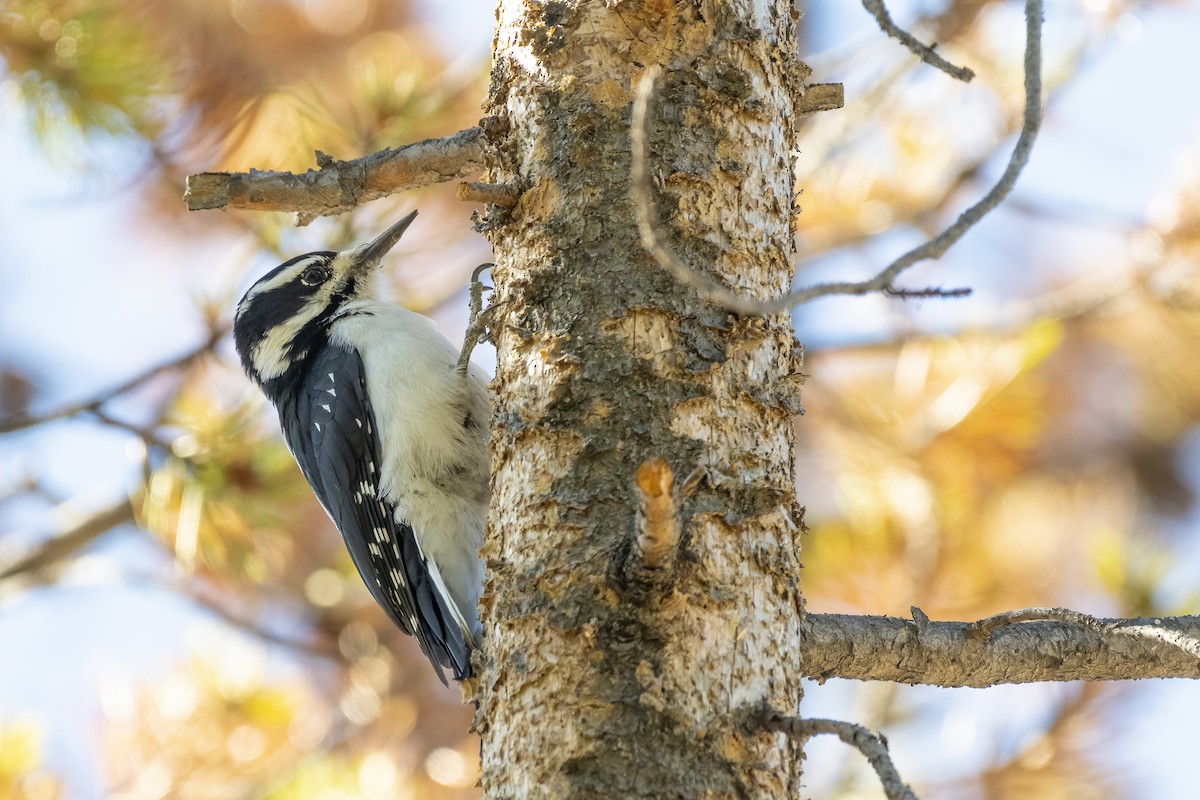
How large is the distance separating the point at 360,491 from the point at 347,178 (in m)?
1.17

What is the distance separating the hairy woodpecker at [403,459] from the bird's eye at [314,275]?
186 mm

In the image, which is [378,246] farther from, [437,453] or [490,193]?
[490,193]

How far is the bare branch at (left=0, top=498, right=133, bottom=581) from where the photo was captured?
4098 mm

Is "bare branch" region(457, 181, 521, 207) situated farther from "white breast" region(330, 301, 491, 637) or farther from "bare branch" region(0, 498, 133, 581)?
"bare branch" region(0, 498, 133, 581)

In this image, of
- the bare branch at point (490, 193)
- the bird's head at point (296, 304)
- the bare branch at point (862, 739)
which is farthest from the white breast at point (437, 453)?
the bare branch at point (862, 739)

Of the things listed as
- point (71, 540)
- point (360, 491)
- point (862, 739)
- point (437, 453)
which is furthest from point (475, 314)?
point (71, 540)

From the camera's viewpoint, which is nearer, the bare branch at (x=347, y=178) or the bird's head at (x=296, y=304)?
the bare branch at (x=347, y=178)

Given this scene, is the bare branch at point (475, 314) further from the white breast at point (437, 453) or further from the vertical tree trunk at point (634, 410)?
the vertical tree trunk at point (634, 410)

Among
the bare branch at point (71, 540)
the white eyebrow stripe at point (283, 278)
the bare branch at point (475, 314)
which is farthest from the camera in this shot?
the bare branch at point (71, 540)

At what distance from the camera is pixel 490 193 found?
199 cm

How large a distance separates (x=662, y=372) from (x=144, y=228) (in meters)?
3.23

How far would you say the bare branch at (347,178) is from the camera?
7.84 ft

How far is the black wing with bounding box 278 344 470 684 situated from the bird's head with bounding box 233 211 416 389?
0.20m

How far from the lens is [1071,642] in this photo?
2.06m
